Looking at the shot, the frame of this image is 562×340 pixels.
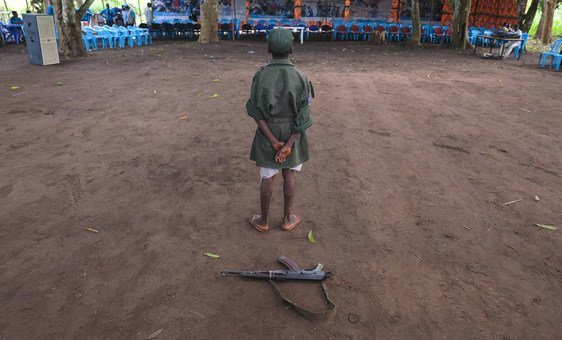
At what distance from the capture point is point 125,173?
14.5 feet

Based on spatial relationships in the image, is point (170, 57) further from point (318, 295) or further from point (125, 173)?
point (318, 295)

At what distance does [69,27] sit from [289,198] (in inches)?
463

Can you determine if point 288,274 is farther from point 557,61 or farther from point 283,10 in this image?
point 283,10

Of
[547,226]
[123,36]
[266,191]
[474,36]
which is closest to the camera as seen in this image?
[266,191]

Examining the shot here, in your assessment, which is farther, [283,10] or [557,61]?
[283,10]

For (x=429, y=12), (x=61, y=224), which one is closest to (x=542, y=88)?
(x=61, y=224)

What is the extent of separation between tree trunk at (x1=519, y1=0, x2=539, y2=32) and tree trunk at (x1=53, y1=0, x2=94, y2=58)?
65.4ft

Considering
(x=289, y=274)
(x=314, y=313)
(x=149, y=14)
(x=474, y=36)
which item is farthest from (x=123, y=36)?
(x=314, y=313)

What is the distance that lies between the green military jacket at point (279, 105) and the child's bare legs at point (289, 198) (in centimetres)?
13

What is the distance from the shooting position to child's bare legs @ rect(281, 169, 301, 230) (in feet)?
10.7

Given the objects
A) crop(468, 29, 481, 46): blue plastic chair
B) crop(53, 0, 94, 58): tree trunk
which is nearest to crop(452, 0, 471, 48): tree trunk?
crop(468, 29, 481, 46): blue plastic chair

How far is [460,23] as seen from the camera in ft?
56.5

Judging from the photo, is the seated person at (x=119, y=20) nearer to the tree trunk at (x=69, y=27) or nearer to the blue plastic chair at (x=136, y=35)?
the blue plastic chair at (x=136, y=35)

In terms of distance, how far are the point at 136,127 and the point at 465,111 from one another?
17.1ft
